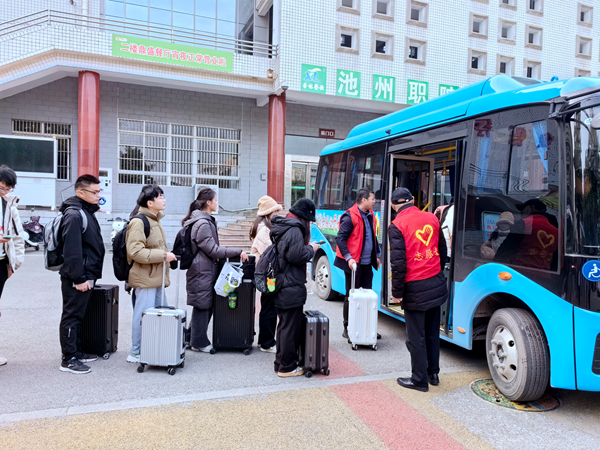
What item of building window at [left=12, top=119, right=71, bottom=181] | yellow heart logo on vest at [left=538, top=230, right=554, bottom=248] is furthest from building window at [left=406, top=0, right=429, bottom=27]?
yellow heart logo on vest at [left=538, top=230, right=554, bottom=248]

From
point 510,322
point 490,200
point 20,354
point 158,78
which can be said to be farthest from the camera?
point 158,78

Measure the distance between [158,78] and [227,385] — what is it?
12646 millimetres

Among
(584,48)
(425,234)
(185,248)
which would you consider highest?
(584,48)

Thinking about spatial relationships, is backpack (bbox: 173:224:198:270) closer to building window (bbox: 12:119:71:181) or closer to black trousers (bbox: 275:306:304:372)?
black trousers (bbox: 275:306:304:372)

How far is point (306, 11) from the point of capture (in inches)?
611

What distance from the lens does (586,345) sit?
10.9 ft

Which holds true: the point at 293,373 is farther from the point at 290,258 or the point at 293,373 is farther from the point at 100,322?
the point at 100,322

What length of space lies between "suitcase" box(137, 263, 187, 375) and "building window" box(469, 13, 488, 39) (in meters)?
18.3

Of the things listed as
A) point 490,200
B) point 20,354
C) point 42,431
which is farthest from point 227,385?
point 490,200

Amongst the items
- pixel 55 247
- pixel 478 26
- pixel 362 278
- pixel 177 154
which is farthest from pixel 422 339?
pixel 478 26

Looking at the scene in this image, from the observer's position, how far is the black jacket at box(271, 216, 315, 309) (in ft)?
13.6

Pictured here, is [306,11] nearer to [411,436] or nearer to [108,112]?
[108,112]

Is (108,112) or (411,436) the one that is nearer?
(411,436)

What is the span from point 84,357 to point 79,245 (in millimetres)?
1198
